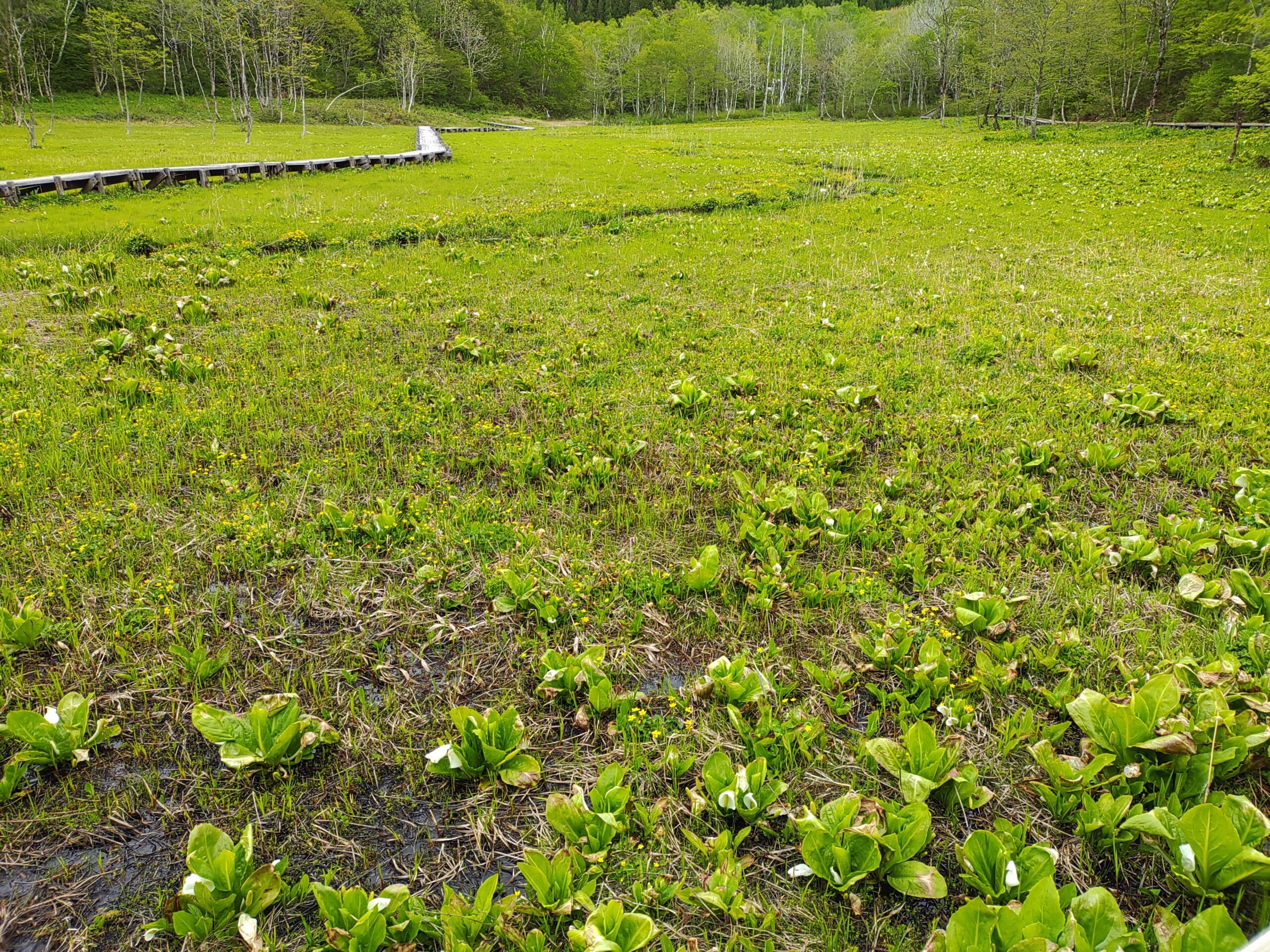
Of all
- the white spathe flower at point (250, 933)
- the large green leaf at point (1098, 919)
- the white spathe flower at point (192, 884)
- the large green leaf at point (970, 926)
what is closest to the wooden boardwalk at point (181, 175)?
the white spathe flower at point (192, 884)

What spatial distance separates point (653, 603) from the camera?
442 centimetres

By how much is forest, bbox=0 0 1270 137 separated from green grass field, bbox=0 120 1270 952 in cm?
3154

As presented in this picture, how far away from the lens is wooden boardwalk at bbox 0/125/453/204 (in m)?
19.0

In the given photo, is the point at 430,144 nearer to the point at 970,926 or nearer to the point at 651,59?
the point at 970,926

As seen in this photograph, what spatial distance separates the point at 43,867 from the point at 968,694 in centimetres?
449

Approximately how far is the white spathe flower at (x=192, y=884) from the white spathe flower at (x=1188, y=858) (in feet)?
12.4

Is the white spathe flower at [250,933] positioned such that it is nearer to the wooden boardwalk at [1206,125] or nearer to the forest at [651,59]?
the forest at [651,59]

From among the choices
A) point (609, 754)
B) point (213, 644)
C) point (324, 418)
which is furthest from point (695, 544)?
point (324, 418)

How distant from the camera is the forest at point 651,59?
4962 cm

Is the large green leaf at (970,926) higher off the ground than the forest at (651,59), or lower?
lower

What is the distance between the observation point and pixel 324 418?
6.91 m

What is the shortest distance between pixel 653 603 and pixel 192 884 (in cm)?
276

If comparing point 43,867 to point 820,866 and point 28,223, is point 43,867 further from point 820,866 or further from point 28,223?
point 28,223

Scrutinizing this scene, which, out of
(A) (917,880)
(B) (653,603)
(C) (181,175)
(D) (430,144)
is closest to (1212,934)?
(A) (917,880)
